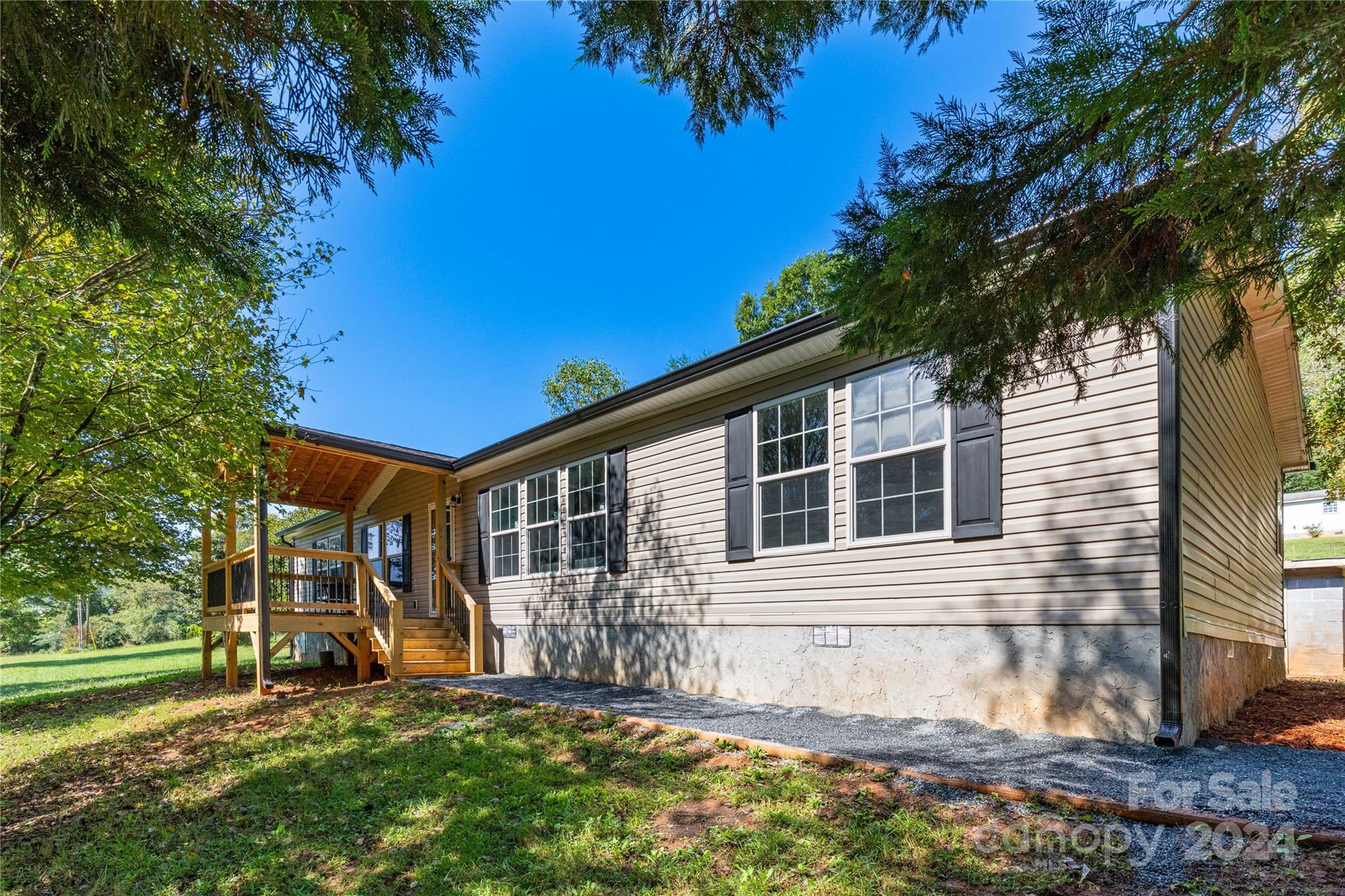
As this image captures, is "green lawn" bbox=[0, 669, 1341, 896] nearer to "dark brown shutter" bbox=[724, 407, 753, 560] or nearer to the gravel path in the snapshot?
the gravel path

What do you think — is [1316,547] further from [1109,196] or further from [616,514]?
[1109,196]

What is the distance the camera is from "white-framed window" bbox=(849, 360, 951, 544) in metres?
5.56

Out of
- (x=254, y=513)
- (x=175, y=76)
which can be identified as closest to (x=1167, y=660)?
(x=175, y=76)

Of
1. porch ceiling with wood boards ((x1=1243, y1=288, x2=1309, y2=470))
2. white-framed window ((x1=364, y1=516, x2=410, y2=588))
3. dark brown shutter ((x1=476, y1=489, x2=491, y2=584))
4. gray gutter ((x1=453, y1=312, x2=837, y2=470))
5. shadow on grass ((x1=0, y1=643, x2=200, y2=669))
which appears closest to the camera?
gray gutter ((x1=453, y1=312, x2=837, y2=470))

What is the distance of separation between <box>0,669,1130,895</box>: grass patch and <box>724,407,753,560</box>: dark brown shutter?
7.34ft

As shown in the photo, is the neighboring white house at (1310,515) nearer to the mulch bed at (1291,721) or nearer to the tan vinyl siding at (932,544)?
the mulch bed at (1291,721)

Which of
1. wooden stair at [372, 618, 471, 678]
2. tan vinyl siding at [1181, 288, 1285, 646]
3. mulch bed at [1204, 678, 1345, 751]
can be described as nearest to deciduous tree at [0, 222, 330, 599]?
wooden stair at [372, 618, 471, 678]

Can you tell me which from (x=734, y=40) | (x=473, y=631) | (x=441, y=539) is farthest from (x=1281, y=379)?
(x=441, y=539)

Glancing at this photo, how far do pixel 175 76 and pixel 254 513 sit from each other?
7.14m

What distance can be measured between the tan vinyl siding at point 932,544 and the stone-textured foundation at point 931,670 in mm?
133

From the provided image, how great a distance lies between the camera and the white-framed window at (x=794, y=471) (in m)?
6.38

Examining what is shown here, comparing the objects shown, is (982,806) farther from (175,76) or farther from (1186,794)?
(175,76)

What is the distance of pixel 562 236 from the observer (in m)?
22.3

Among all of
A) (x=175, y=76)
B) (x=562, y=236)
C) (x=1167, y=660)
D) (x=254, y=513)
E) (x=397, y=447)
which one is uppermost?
(x=562, y=236)
